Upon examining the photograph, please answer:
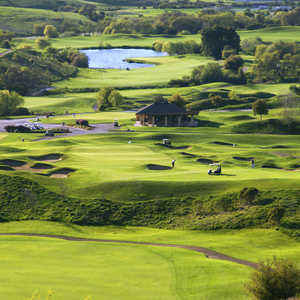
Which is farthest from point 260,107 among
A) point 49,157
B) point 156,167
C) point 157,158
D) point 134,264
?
point 134,264

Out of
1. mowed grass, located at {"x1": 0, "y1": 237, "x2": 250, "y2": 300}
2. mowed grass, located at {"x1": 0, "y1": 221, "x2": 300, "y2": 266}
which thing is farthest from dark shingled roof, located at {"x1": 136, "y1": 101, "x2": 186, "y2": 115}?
mowed grass, located at {"x1": 0, "y1": 237, "x2": 250, "y2": 300}

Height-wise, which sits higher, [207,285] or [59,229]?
[207,285]

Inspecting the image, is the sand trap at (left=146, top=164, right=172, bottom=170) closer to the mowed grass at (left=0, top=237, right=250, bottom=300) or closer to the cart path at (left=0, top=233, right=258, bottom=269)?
the cart path at (left=0, top=233, right=258, bottom=269)

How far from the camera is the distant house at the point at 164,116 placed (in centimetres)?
14862

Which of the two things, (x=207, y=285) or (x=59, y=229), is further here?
(x=59, y=229)

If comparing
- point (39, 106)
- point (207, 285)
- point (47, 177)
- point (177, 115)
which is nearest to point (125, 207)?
point (47, 177)

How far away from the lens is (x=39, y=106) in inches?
7456

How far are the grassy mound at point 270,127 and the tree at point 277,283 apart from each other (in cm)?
10292

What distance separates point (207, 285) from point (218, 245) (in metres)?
13.0

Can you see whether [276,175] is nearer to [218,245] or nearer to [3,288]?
[218,245]

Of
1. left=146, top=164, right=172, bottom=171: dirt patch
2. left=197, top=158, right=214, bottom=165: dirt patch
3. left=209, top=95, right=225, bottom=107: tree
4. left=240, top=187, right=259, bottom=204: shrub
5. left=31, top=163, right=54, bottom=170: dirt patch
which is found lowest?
left=209, top=95, right=225, bottom=107: tree

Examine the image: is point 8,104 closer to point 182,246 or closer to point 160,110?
point 160,110

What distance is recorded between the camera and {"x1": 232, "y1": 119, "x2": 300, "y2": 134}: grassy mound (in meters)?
137

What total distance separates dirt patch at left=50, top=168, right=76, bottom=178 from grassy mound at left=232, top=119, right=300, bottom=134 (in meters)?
63.7
